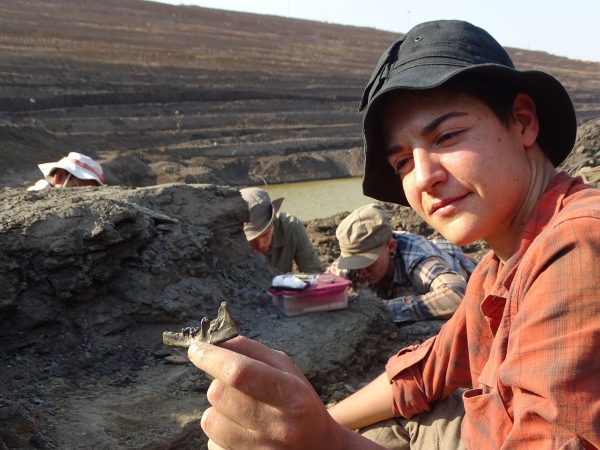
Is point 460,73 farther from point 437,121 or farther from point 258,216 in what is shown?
point 258,216

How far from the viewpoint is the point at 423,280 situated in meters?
4.20

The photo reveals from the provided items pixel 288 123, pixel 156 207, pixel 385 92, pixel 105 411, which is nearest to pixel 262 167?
pixel 288 123

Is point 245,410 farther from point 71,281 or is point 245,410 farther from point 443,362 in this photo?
point 71,281

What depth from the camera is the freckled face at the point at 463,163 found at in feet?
5.23

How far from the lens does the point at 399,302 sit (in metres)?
4.15

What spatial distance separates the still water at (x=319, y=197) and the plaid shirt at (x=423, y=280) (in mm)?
6517

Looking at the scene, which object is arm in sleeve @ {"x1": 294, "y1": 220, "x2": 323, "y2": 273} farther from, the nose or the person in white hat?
the nose

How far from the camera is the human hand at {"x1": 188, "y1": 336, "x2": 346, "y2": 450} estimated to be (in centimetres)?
131

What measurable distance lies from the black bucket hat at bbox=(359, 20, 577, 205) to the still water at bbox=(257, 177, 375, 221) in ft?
30.4

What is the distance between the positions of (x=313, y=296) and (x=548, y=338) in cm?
239

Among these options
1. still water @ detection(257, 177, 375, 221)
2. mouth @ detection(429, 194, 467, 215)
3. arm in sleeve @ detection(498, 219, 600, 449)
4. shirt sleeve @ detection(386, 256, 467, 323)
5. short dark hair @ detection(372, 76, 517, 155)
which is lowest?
still water @ detection(257, 177, 375, 221)

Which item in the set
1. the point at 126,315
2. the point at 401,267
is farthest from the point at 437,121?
the point at 401,267

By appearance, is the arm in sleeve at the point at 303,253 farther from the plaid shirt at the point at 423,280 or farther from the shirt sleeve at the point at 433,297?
the shirt sleeve at the point at 433,297

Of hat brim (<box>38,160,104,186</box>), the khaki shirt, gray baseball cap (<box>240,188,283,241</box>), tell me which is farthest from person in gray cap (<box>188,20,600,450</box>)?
hat brim (<box>38,160,104,186</box>)
